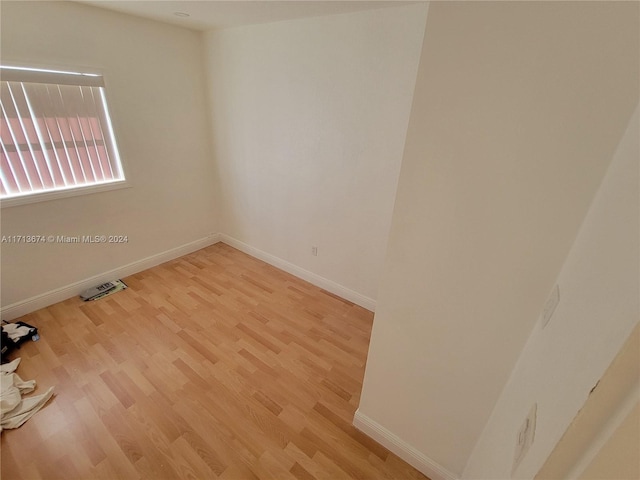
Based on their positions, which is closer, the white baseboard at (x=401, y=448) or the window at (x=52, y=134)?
the white baseboard at (x=401, y=448)

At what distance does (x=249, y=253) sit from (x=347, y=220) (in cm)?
155

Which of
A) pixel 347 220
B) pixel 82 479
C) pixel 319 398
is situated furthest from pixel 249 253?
pixel 82 479

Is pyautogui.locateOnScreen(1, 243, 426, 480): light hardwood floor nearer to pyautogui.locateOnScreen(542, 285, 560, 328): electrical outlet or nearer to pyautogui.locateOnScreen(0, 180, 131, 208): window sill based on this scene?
pyautogui.locateOnScreen(0, 180, 131, 208): window sill

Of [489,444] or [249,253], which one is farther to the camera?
[249,253]

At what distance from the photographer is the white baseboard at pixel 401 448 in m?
1.35

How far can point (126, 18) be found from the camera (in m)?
2.30

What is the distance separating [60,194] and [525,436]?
3244 millimetres

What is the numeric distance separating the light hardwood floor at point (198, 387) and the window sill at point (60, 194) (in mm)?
951

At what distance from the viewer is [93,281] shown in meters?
2.66

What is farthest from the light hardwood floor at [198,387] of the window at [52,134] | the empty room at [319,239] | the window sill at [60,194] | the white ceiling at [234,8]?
the white ceiling at [234,8]

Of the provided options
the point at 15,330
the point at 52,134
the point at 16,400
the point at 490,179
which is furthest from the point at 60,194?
the point at 490,179

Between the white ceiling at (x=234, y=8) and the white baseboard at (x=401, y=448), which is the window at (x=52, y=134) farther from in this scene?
the white baseboard at (x=401, y=448)

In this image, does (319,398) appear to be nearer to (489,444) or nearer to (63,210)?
(489,444)

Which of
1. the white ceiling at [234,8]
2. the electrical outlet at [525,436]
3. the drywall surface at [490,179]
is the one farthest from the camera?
the white ceiling at [234,8]
